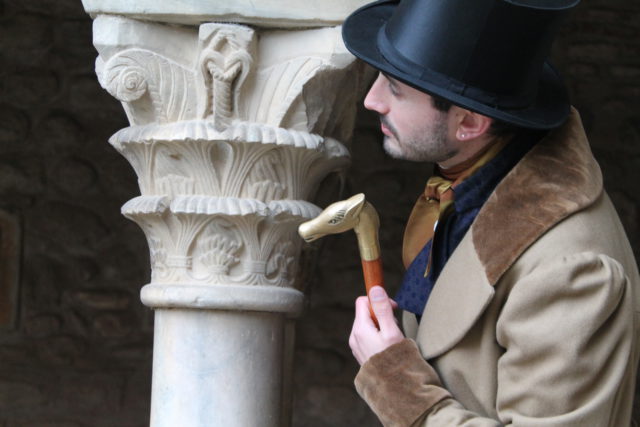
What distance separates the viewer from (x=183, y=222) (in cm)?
207

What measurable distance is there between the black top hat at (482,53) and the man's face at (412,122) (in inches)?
2.2

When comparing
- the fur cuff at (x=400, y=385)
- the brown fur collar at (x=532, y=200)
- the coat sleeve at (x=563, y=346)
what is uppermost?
the brown fur collar at (x=532, y=200)

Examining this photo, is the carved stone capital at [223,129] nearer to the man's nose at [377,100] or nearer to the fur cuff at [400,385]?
the man's nose at [377,100]

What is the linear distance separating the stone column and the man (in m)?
0.33

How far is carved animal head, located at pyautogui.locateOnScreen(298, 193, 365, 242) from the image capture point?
68.9 inches

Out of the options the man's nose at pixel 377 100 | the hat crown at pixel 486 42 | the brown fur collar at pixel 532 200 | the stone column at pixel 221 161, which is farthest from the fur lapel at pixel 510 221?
the stone column at pixel 221 161

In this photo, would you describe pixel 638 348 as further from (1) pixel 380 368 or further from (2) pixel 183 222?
(2) pixel 183 222

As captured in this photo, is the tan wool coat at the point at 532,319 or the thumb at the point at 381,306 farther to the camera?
the thumb at the point at 381,306

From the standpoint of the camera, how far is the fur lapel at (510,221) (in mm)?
1557

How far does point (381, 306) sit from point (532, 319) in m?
0.31

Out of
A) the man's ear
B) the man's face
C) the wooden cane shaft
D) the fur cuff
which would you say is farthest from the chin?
the fur cuff

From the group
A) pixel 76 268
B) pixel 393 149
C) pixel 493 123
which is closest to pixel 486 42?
pixel 493 123

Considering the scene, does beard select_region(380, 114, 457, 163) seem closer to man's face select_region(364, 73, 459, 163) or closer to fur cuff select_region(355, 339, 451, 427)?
man's face select_region(364, 73, 459, 163)

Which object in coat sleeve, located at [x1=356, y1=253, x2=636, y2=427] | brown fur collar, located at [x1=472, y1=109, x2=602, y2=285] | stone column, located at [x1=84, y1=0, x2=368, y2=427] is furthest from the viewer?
stone column, located at [x1=84, y1=0, x2=368, y2=427]
